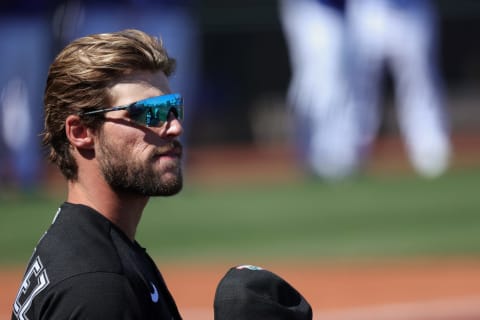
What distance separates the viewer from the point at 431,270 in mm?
10523

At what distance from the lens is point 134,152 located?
110 inches

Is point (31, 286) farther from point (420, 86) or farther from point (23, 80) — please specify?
point (420, 86)

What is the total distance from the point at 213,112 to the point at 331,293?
16.2 meters

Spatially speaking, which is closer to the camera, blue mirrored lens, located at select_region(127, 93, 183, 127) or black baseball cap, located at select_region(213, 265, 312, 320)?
black baseball cap, located at select_region(213, 265, 312, 320)

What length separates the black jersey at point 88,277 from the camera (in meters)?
2.37

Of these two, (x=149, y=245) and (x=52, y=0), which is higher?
(x=52, y=0)

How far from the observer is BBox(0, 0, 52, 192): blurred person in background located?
17.6m

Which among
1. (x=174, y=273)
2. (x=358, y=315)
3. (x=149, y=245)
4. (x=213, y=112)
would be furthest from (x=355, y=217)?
(x=213, y=112)

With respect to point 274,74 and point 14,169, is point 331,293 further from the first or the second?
point 274,74

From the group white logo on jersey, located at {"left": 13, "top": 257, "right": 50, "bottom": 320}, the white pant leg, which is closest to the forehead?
white logo on jersey, located at {"left": 13, "top": 257, "right": 50, "bottom": 320}

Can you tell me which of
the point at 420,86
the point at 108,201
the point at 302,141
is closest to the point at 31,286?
the point at 108,201

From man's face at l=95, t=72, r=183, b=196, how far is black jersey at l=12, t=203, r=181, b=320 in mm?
131

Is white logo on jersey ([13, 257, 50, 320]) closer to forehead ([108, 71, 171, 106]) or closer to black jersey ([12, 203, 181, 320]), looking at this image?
black jersey ([12, 203, 181, 320])

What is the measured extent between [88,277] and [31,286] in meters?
0.22
